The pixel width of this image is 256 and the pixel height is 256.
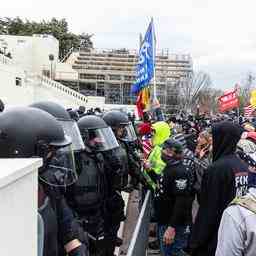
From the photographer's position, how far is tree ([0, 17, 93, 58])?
7838 cm

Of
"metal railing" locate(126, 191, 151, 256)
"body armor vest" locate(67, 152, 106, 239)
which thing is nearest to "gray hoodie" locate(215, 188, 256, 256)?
"metal railing" locate(126, 191, 151, 256)

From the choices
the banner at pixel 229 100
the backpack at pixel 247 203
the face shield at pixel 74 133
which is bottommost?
the banner at pixel 229 100

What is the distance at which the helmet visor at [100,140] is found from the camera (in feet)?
17.2

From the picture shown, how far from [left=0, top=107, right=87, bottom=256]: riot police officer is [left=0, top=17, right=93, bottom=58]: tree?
76.1 m

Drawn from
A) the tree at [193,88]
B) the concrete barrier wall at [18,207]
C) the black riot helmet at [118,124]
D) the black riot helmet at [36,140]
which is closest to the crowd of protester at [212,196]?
the black riot helmet at [118,124]

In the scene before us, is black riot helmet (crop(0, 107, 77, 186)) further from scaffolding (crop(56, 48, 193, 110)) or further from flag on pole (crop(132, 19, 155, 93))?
scaffolding (crop(56, 48, 193, 110))

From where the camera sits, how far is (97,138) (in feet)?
17.3

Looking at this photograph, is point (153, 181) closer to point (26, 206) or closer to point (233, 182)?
point (233, 182)

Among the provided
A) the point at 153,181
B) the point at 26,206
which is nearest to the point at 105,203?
the point at 153,181

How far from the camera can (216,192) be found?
3.96 metres

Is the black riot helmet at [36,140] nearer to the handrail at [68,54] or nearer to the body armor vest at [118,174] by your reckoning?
the body armor vest at [118,174]

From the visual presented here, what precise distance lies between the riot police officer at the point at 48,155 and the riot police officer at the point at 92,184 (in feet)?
4.42

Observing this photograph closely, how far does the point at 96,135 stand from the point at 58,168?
1920 mm

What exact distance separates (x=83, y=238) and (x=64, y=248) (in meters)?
0.24
